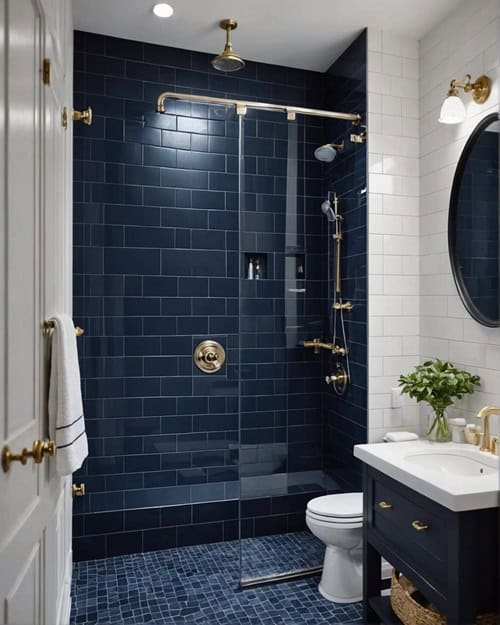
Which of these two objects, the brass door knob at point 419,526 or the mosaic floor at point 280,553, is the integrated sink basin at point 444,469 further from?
the mosaic floor at point 280,553

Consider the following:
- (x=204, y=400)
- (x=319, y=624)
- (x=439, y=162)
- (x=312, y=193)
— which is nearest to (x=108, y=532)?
(x=204, y=400)

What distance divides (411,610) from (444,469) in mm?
596

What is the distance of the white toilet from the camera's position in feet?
8.06

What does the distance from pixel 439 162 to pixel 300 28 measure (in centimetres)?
110

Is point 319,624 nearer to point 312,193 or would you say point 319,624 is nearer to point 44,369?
point 44,369

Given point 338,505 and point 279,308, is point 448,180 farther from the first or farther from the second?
point 338,505

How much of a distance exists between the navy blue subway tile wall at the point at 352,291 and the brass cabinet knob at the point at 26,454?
6.04ft

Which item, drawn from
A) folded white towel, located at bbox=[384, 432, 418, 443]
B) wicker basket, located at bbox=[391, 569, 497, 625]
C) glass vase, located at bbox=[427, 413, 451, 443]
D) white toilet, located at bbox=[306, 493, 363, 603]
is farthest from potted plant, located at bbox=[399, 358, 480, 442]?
wicker basket, located at bbox=[391, 569, 497, 625]

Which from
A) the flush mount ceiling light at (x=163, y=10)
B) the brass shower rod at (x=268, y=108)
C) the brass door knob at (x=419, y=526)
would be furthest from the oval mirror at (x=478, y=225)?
the flush mount ceiling light at (x=163, y=10)

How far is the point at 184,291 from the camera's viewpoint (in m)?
3.32

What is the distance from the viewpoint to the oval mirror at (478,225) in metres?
2.30

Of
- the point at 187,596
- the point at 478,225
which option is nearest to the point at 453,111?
the point at 478,225

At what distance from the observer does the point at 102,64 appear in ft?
10.1

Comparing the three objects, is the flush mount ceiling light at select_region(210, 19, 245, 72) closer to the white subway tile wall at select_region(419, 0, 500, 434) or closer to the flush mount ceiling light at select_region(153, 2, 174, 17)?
the flush mount ceiling light at select_region(153, 2, 174, 17)
